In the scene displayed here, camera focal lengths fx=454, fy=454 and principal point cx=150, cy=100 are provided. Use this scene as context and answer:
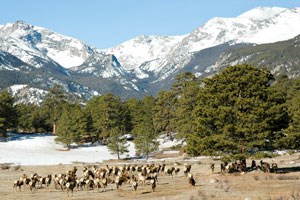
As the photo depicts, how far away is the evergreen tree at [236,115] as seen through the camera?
46969 mm

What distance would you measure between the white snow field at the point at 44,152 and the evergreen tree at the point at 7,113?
10.2 feet

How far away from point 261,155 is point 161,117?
3438 inches

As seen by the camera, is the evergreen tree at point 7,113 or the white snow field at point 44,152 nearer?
the white snow field at point 44,152

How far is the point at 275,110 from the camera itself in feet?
154

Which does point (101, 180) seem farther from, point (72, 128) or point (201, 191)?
point (72, 128)

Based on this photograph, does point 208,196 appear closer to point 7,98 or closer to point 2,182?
point 2,182

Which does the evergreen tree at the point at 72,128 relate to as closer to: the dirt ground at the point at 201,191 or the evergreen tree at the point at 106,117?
the evergreen tree at the point at 106,117

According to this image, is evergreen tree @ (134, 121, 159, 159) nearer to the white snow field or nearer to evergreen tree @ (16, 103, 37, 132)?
the white snow field

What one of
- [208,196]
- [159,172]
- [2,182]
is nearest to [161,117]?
[159,172]

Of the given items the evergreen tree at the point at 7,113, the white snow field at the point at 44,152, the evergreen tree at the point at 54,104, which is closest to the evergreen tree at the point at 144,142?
the white snow field at the point at 44,152

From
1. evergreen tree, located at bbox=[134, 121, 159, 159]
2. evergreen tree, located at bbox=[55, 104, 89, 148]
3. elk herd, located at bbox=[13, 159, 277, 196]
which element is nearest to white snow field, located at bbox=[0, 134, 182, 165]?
evergreen tree, located at bbox=[55, 104, 89, 148]

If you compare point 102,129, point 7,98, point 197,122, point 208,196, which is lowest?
point 208,196

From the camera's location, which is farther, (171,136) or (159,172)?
(171,136)

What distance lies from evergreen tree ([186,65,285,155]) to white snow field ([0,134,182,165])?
163 feet
